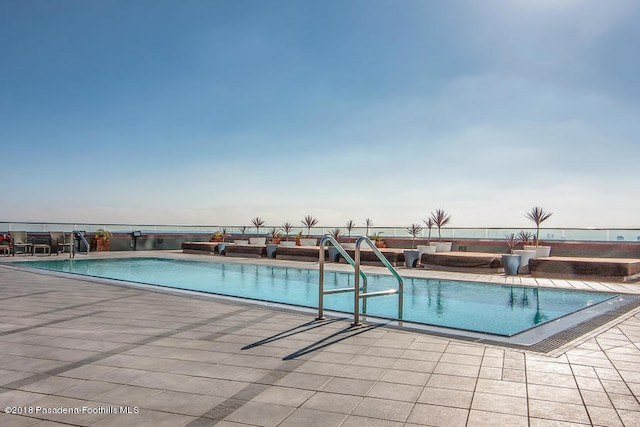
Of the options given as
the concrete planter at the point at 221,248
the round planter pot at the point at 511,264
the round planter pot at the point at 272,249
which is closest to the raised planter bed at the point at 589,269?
the round planter pot at the point at 511,264

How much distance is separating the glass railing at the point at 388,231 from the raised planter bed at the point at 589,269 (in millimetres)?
6361

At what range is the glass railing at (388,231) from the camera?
17953 mm

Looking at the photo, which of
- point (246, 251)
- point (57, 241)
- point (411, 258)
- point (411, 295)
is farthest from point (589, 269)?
point (57, 241)

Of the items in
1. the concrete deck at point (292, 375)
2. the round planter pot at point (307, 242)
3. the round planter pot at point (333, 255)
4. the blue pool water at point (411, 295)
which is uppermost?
the round planter pot at point (307, 242)

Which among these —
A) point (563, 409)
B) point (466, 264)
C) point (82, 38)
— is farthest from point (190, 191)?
point (563, 409)

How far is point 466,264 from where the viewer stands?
1208 cm

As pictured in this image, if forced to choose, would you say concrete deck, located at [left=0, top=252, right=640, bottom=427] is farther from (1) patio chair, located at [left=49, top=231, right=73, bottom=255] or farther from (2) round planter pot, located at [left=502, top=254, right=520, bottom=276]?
(1) patio chair, located at [left=49, top=231, right=73, bottom=255]

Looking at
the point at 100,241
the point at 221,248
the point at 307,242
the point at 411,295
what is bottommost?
the point at 411,295

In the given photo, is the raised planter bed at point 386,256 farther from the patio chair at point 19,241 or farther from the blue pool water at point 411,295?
the patio chair at point 19,241

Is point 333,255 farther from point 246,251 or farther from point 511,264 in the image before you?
point 511,264

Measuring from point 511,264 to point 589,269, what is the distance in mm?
1732

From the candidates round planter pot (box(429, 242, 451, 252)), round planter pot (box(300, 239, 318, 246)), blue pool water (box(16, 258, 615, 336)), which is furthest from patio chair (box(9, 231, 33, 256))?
round planter pot (box(429, 242, 451, 252))

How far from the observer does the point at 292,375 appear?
121 inches

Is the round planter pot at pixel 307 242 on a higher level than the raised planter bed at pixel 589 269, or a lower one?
higher
